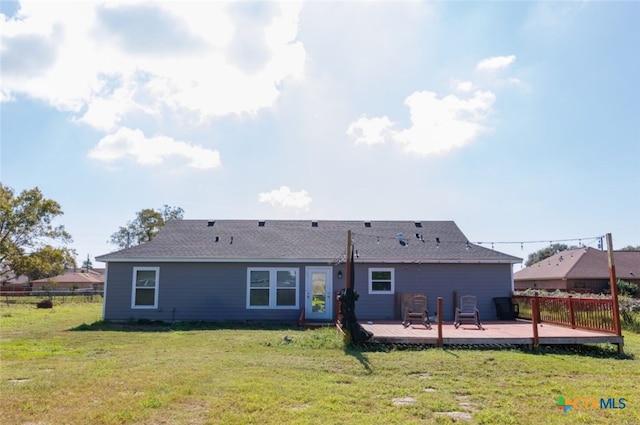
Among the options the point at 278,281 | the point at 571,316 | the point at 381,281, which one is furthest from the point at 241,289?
the point at 571,316

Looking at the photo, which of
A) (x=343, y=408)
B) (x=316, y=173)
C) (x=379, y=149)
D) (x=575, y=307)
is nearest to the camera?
(x=343, y=408)

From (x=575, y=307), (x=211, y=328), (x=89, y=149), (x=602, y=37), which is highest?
(x=602, y=37)

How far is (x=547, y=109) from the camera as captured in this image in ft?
41.9

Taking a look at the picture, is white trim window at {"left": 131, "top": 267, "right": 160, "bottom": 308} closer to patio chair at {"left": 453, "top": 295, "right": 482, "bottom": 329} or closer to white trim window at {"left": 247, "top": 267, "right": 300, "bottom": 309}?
white trim window at {"left": 247, "top": 267, "right": 300, "bottom": 309}

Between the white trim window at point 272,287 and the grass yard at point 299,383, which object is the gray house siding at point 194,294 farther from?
the grass yard at point 299,383

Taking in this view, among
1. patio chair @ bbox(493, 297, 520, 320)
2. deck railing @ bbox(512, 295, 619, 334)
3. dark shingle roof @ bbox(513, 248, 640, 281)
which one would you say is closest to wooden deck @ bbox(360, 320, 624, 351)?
deck railing @ bbox(512, 295, 619, 334)

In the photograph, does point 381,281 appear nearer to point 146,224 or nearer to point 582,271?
point 582,271

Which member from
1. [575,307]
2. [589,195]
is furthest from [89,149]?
[589,195]

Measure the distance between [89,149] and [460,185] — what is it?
543 inches

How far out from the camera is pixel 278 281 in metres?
15.0

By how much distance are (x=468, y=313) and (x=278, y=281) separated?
248 inches

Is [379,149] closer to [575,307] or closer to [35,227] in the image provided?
[575,307]

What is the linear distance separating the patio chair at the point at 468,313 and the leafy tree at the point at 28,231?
30658 mm

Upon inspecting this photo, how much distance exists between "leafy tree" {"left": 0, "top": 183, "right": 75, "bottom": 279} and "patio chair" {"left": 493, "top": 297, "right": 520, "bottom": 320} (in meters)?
30.9
